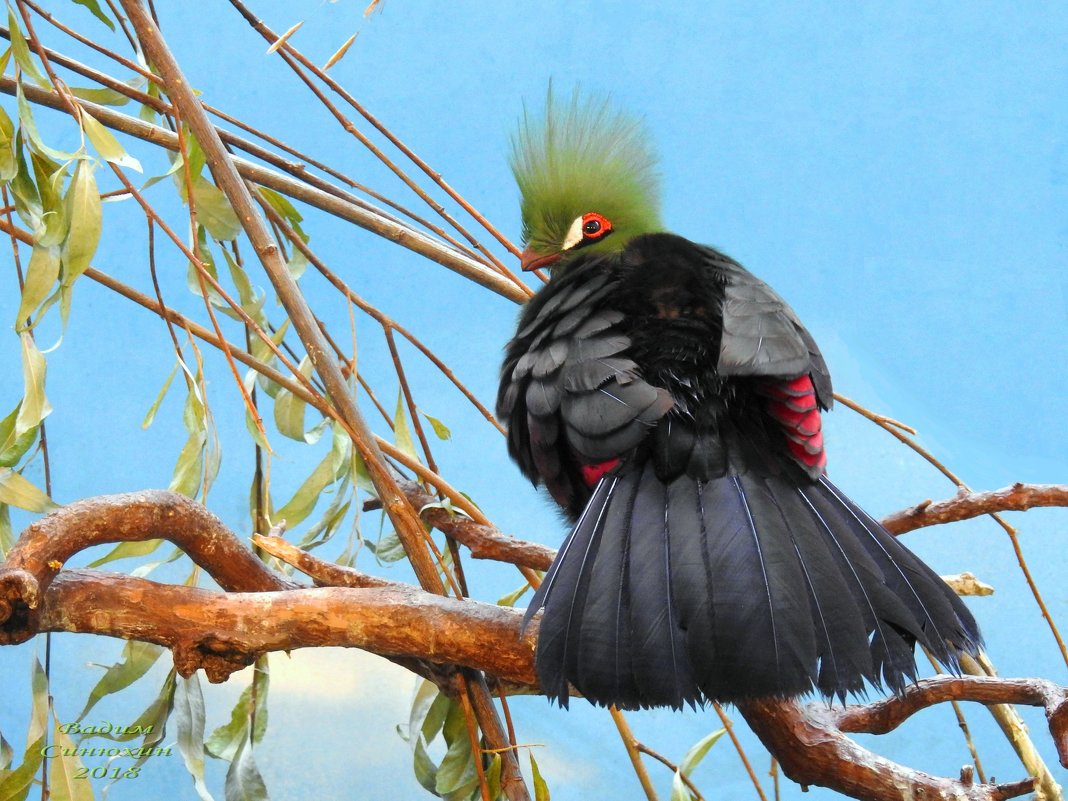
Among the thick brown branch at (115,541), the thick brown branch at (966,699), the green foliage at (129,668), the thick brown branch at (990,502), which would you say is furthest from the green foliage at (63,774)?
the thick brown branch at (990,502)

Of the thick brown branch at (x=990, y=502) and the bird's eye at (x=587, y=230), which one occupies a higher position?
the bird's eye at (x=587, y=230)

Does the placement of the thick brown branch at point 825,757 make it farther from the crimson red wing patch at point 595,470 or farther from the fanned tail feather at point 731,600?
the crimson red wing patch at point 595,470

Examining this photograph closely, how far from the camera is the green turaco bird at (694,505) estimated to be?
0.88 m

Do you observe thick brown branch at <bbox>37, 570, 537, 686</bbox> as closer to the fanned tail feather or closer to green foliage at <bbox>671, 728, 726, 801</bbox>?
the fanned tail feather

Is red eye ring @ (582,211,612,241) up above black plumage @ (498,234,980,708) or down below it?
above

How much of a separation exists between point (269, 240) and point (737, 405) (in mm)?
550

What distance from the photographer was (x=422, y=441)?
4.96ft

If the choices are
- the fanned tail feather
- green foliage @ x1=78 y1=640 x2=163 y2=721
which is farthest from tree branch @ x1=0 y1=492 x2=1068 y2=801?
green foliage @ x1=78 y1=640 x2=163 y2=721

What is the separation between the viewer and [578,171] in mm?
1495

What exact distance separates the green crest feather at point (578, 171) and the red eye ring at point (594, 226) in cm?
1

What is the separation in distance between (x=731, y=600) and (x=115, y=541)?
0.65 metres

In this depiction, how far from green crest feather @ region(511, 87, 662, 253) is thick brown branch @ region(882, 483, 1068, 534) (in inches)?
21.5

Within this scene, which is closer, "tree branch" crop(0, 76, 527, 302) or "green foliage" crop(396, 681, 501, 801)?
"green foliage" crop(396, 681, 501, 801)

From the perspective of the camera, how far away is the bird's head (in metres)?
1.50
